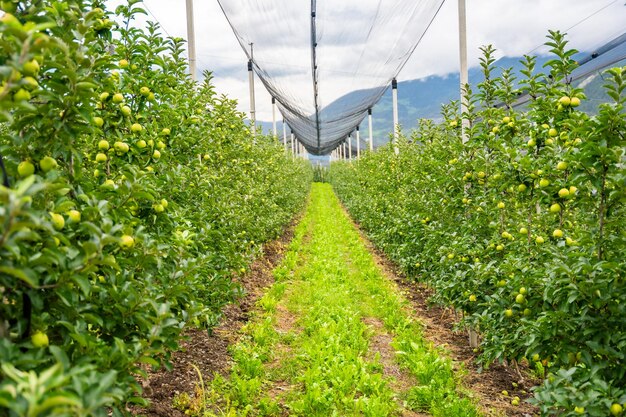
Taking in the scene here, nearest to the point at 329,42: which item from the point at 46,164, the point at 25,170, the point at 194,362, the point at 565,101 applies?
the point at 194,362

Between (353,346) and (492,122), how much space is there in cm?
239

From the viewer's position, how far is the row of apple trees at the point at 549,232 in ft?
6.93

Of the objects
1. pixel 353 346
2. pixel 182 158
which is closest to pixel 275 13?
pixel 182 158

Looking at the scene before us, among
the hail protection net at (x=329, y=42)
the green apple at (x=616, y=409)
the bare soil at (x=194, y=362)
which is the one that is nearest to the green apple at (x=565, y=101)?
the green apple at (x=616, y=409)

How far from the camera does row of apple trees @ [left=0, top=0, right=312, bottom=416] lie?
3.88ft

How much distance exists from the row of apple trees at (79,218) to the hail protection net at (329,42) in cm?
530

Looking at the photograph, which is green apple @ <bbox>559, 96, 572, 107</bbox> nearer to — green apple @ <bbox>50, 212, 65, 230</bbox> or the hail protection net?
green apple @ <bbox>50, 212, 65, 230</bbox>

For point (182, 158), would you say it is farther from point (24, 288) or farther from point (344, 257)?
point (344, 257)

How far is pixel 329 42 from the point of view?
1207cm

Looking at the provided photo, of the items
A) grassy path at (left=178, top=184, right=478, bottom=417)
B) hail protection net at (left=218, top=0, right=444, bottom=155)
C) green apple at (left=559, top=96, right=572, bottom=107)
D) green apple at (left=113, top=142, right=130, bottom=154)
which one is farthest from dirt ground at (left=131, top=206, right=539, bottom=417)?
hail protection net at (left=218, top=0, right=444, bottom=155)

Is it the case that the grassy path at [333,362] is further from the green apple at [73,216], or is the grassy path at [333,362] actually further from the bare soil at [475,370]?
the green apple at [73,216]

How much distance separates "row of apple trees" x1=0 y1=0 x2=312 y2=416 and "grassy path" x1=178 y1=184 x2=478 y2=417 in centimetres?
130

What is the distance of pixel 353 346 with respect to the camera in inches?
171

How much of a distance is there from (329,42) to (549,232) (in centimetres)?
1016
